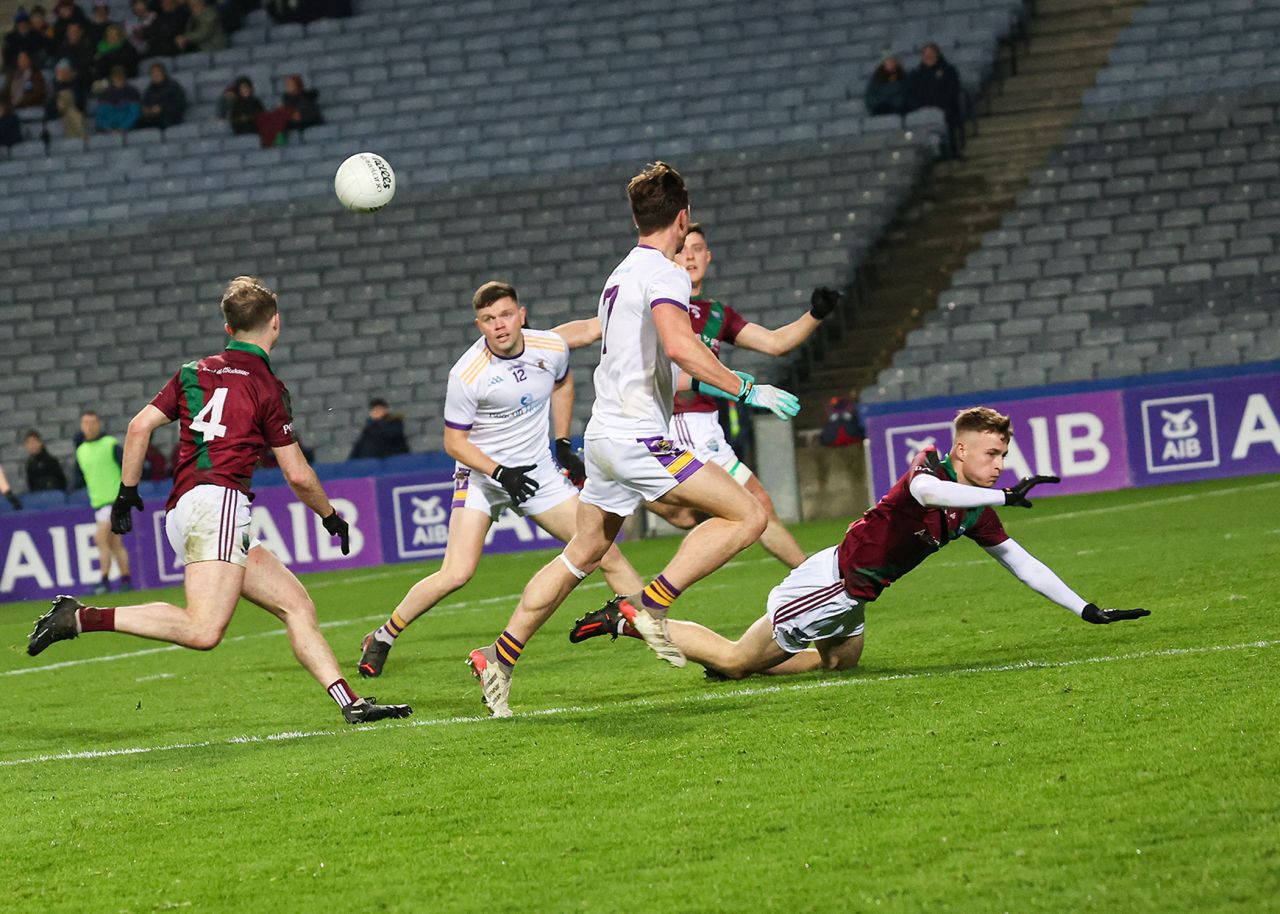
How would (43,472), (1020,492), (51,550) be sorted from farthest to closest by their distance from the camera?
(43,472) < (51,550) < (1020,492)

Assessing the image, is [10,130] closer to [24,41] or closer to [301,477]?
[24,41]

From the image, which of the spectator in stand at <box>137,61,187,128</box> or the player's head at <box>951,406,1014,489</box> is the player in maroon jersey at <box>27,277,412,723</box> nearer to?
the player's head at <box>951,406,1014,489</box>

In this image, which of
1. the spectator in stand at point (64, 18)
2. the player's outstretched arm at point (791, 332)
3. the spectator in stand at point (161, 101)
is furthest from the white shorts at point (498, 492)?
the spectator in stand at point (64, 18)

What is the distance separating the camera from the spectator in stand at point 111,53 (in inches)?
1078

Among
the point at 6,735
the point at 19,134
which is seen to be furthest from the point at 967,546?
the point at 19,134

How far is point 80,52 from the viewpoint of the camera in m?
27.5

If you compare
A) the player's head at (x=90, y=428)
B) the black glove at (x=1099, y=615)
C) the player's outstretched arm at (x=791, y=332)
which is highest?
the player's outstretched arm at (x=791, y=332)

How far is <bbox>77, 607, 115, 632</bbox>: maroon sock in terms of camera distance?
7617 millimetres

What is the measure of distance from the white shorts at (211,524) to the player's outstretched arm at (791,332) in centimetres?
286

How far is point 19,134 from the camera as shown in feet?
89.9

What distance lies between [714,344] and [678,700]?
138 inches

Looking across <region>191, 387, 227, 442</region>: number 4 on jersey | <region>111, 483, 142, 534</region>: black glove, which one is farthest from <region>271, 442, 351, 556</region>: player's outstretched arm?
<region>111, 483, 142, 534</region>: black glove

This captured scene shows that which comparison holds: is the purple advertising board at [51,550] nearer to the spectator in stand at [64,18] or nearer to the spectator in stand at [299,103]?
the spectator in stand at [299,103]

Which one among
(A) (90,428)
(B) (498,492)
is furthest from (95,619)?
(A) (90,428)
